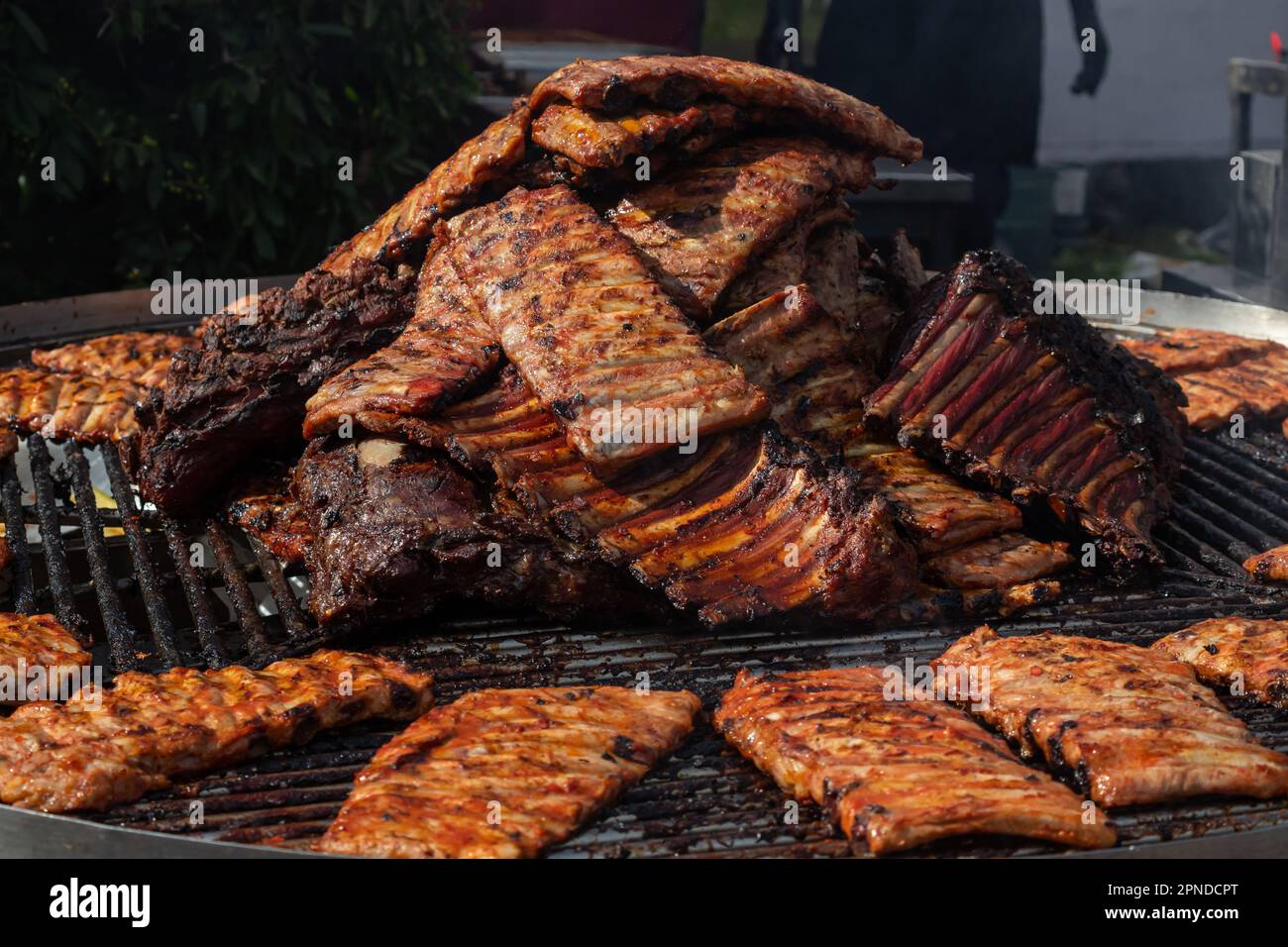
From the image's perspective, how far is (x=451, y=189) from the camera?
5660mm

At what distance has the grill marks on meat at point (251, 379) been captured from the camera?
5352 mm

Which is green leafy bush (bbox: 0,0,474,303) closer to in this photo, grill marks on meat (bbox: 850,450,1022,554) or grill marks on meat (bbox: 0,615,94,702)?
grill marks on meat (bbox: 0,615,94,702)

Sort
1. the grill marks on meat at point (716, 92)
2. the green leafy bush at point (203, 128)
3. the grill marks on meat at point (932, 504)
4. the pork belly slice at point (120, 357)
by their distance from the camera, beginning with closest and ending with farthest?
the grill marks on meat at point (932, 504) < the grill marks on meat at point (716, 92) < the pork belly slice at point (120, 357) < the green leafy bush at point (203, 128)

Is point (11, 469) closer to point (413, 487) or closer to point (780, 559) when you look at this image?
point (413, 487)

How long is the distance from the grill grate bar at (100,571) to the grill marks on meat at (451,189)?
137cm

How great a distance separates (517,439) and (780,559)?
Result: 0.99m

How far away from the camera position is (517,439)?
474cm

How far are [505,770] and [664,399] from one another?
1501mm

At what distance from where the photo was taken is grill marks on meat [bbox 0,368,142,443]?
247 inches

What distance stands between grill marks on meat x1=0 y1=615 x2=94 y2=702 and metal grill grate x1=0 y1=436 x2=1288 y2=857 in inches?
5.4

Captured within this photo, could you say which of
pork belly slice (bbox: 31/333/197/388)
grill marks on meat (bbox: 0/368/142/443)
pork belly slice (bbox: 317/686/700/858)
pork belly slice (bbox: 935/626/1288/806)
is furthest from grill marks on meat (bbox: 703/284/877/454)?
pork belly slice (bbox: 31/333/197/388)

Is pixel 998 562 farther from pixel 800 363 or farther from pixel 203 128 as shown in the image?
pixel 203 128

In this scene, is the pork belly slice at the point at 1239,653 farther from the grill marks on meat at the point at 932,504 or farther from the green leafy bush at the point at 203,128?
the green leafy bush at the point at 203,128

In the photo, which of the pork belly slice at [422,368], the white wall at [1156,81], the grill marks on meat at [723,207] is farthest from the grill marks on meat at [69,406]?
the white wall at [1156,81]
